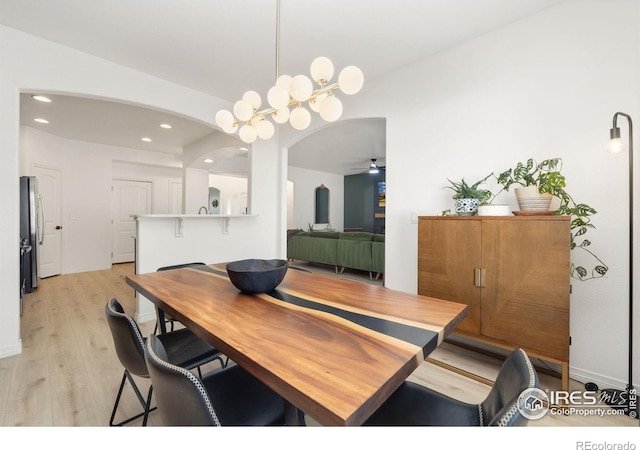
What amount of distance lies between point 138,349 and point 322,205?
8.51 meters

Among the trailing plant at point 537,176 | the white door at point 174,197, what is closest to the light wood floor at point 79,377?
the trailing plant at point 537,176

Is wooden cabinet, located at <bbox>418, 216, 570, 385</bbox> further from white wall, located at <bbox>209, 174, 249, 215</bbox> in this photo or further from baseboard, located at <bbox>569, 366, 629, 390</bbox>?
white wall, located at <bbox>209, 174, 249, 215</bbox>

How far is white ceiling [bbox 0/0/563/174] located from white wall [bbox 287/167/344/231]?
5.57 m

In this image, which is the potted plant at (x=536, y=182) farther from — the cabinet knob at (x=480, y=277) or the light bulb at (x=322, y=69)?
the light bulb at (x=322, y=69)

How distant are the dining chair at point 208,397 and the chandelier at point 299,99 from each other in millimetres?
1238

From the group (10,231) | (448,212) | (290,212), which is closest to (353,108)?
(448,212)

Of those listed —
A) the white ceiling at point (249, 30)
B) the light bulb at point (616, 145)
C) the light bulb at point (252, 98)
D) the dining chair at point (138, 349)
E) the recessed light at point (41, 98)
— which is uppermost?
the white ceiling at point (249, 30)

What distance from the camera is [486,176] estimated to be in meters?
2.37

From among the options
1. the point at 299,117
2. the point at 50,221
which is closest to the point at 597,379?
the point at 299,117

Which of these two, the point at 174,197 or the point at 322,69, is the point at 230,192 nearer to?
Answer: the point at 174,197

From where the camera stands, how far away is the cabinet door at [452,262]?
2.05 m

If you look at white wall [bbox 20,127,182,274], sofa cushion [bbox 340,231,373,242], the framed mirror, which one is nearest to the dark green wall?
the framed mirror

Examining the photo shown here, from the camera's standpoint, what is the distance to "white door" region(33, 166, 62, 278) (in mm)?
5074
